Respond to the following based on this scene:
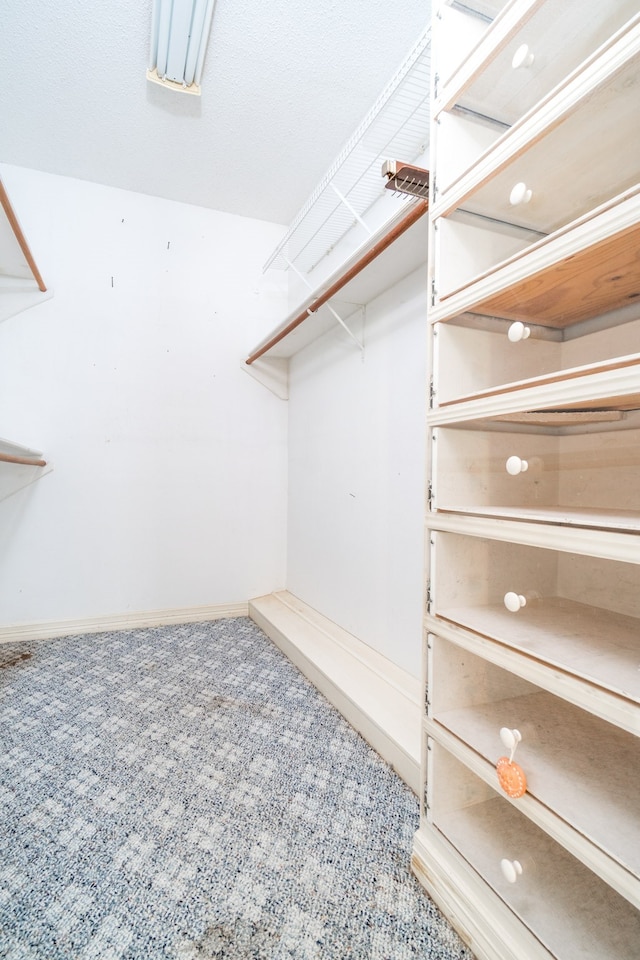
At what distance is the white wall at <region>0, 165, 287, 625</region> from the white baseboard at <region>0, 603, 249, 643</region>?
0.14ft

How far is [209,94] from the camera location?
1933mm

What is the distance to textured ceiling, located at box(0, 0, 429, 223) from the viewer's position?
161 cm

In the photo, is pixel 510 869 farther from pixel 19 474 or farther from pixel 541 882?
pixel 19 474

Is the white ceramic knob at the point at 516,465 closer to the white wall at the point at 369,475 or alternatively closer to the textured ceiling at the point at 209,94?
the white wall at the point at 369,475

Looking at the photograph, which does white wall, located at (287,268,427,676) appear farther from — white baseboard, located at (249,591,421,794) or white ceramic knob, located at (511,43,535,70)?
white ceramic knob, located at (511,43,535,70)

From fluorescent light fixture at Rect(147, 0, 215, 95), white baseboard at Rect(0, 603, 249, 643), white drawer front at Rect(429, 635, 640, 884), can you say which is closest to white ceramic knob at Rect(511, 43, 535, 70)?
white drawer front at Rect(429, 635, 640, 884)

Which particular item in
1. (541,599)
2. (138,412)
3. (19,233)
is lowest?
(541,599)

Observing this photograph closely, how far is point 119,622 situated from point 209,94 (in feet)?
8.87

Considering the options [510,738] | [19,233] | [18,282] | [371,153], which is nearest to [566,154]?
[510,738]

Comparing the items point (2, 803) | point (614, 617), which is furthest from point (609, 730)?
point (2, 803)

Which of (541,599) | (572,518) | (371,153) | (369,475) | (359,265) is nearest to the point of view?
(572,518)

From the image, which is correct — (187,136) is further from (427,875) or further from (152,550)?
(427,875)

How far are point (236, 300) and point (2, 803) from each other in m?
2.68

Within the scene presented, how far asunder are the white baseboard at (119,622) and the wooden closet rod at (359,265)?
5.53ft
